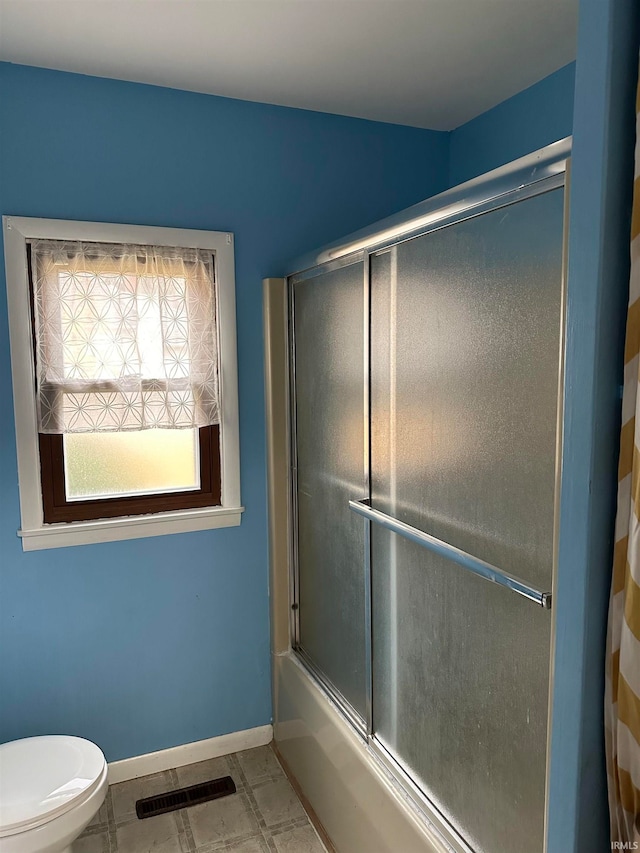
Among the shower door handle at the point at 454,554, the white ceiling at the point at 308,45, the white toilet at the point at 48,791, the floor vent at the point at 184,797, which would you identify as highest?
the white ceiling at the point at 308,45

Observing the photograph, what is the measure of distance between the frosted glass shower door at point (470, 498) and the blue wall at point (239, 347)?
2.62 ft

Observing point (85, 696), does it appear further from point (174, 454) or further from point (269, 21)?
point (269, 21)

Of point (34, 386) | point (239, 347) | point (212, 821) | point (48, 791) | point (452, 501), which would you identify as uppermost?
point (239, 347)

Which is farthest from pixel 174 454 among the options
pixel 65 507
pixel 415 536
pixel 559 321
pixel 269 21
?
pixel 559 321

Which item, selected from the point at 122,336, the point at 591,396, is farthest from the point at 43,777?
the point at 591,396

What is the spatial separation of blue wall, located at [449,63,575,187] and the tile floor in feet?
7.86

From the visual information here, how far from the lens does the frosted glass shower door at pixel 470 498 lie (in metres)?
1.12

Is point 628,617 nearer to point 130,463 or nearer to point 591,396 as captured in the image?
point 591,396

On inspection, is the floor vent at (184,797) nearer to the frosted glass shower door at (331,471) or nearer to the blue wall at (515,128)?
the frosted glass shower door at (331,471)

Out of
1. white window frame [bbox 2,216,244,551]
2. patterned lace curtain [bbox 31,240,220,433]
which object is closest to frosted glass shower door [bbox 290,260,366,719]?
white window frame [bbox 2,216,244,551]

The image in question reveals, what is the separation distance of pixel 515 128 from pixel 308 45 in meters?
0.82

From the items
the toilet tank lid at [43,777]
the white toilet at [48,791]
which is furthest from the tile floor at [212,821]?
the toilet tank lid at [43,777]

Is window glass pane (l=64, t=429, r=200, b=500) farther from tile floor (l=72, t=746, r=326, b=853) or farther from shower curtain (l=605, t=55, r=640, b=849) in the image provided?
shower curtain (l=605, t=55, r=640, b=849)

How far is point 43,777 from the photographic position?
5.70 ft
